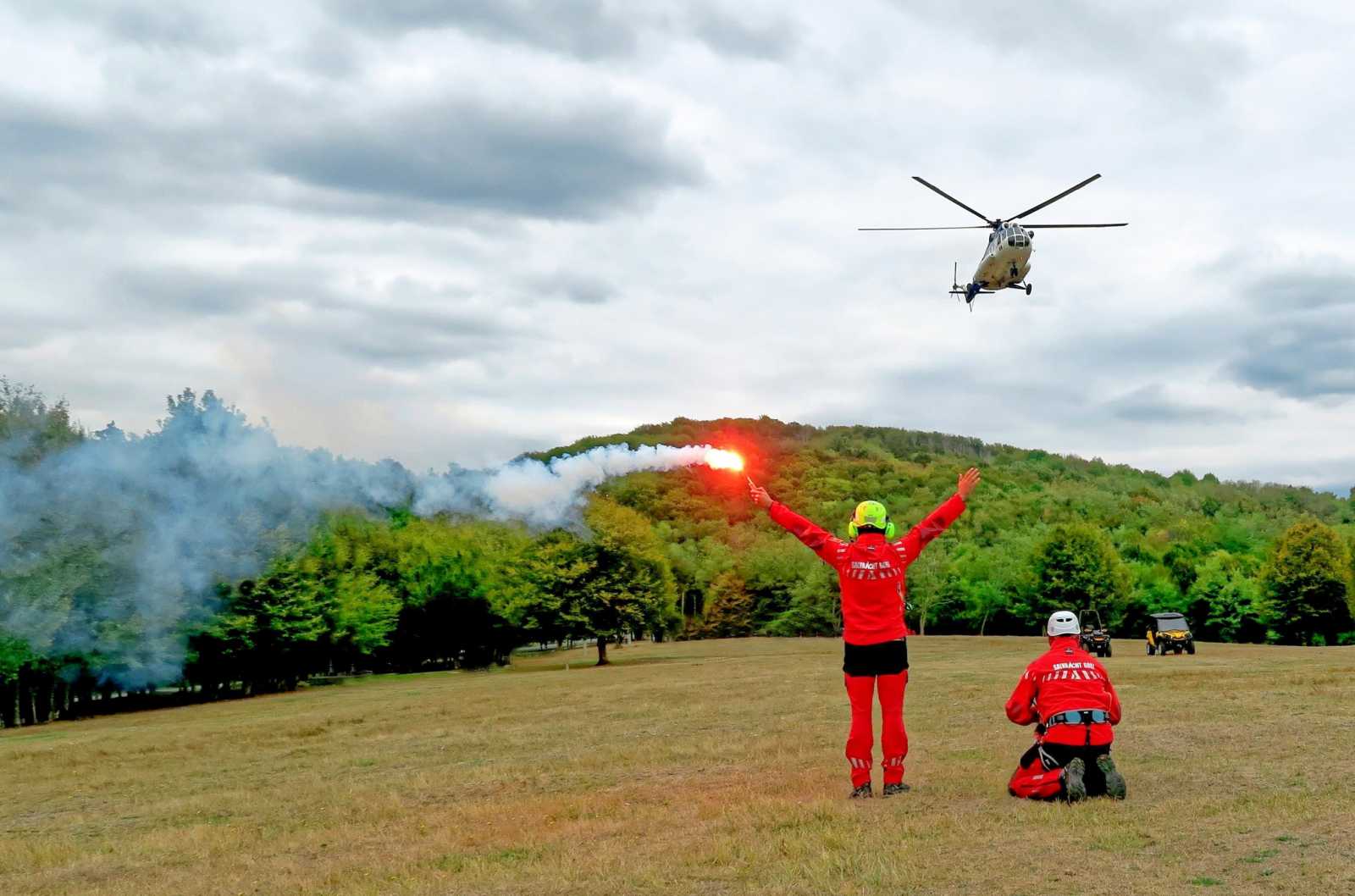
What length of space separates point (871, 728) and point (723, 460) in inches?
597

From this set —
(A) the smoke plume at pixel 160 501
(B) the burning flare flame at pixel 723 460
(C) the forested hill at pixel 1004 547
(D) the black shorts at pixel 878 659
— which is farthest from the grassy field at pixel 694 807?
(C) the forested hill at pixel 1004 547

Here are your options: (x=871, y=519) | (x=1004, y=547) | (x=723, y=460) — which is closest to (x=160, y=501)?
(x=723, y=460)

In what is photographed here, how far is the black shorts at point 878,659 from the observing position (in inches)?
541

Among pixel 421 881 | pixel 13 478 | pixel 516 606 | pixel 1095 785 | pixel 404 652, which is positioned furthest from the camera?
pixel 404 652

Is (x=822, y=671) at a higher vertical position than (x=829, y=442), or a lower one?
lower

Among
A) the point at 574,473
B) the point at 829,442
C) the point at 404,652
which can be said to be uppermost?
the point at 829,442

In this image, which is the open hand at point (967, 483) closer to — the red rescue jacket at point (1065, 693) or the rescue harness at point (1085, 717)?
the red rescue jacket at point (1065, 693)

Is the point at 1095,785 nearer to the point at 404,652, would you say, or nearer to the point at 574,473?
the point at 574,473

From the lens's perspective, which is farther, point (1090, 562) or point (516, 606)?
point (1090, 562)

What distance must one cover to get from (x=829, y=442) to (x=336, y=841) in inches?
7189

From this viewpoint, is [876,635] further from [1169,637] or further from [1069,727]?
[1169,637]

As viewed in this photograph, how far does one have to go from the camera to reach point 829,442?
635ft

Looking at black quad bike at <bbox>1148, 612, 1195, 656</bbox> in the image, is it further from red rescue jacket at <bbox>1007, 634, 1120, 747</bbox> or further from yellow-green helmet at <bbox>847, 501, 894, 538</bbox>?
yellow-green helmet at <bbox>847, 501, 894, 538</bbox>

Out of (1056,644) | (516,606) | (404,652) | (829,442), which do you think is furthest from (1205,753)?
(829,442)
